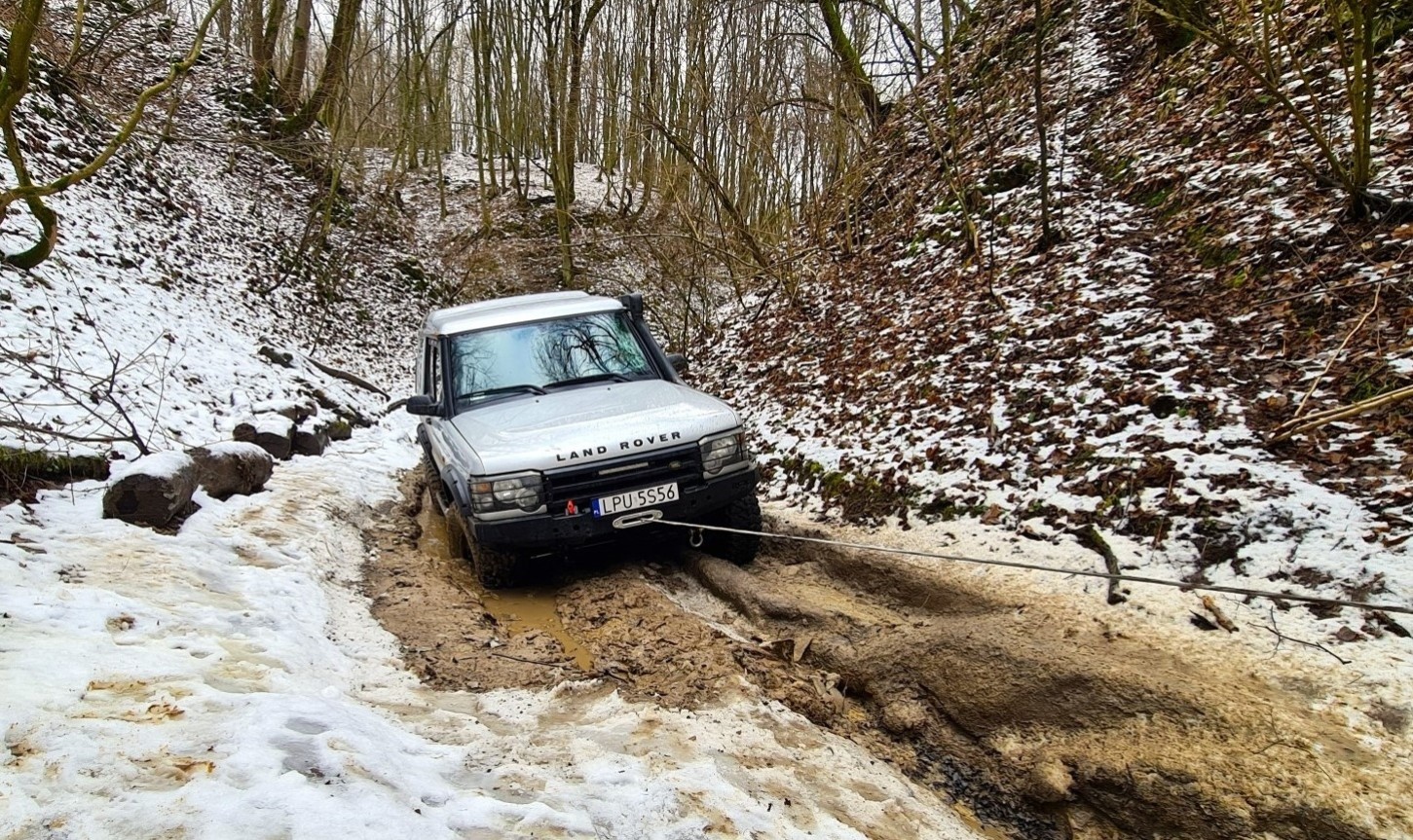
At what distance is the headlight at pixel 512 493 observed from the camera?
443 centimetres

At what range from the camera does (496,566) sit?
4805mm

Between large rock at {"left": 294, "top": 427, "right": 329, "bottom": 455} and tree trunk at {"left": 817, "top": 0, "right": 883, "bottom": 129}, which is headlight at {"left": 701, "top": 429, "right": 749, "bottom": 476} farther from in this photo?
tree trunk at {"left": 817, "top": 0, "right": 883, "bottom": 129}

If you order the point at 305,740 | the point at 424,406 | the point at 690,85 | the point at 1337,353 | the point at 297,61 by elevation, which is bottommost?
the point at 305,740

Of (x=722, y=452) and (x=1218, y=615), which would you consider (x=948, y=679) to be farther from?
(x=722, y=452)

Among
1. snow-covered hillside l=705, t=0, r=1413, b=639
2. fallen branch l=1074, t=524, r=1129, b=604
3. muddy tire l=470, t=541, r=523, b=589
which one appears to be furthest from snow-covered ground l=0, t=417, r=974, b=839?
snow-covered hillside l=705, t=0, r=1413, b=639

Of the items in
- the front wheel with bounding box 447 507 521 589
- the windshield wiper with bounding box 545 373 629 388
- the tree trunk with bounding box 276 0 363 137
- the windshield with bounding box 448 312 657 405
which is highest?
the tree trunk with bounding box 276 0 363 137

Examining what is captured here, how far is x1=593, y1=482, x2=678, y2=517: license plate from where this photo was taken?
450 centimetres

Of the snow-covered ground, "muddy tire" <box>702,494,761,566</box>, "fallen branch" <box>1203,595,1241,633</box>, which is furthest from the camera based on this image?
"muddy tire" <box>702,494,761,566</box>

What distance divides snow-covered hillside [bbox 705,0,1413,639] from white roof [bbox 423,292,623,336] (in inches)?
86.8

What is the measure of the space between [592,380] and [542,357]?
41 centimetres

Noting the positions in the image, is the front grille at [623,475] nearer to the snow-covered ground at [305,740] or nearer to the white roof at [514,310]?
the snow-covered ground at [305,740]

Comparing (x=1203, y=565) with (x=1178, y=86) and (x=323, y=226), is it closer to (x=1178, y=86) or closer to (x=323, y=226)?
(x=1178, y=86)

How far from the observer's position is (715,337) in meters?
12.0

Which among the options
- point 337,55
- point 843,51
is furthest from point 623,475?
point 337,55
